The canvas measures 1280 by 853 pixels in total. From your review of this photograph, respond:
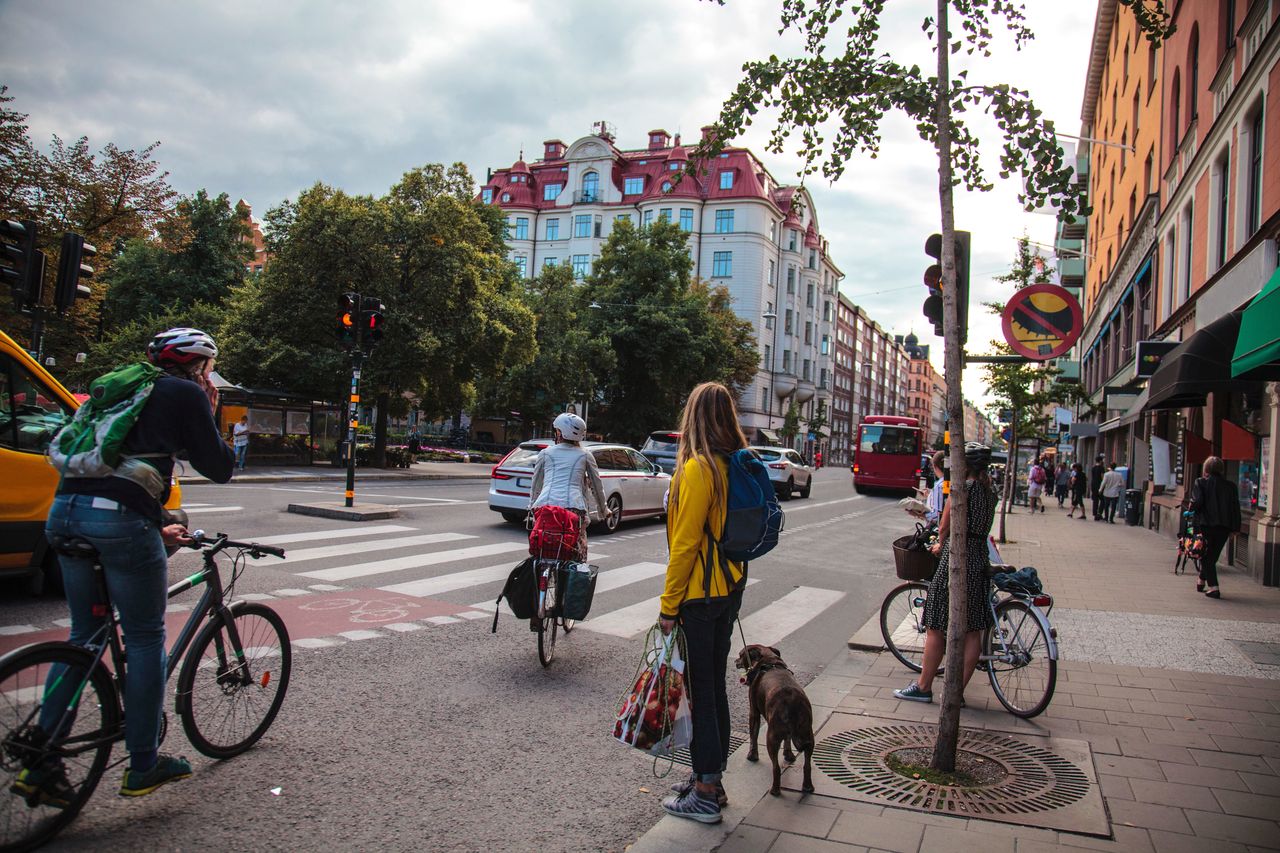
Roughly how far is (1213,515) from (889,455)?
22159mm

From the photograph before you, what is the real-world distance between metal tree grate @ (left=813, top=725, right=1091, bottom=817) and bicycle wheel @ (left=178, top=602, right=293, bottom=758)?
2757mm

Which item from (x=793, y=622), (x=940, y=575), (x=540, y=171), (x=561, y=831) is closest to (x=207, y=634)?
(x=561, y=831)

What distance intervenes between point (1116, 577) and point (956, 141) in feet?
30.8

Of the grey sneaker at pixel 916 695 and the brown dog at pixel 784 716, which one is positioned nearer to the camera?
the brown dog at pixel 784 716

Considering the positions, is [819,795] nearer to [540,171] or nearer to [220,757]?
[220,757]

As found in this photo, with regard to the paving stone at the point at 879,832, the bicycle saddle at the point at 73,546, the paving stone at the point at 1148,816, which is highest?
the bicycle saddle at the point at 73,546

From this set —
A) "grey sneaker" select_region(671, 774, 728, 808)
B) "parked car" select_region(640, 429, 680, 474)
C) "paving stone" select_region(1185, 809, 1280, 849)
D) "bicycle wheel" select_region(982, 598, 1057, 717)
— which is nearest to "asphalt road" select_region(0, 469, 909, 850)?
"grey sneaker" select_region(671, 774, 728, 808)

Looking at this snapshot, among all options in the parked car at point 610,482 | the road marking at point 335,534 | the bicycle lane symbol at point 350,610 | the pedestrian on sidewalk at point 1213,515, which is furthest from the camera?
the parked car at point 610,482

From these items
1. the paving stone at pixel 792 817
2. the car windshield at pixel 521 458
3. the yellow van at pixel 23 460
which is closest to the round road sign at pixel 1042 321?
the paving stone at pixel 792 817

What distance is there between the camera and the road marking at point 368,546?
984 centimetres

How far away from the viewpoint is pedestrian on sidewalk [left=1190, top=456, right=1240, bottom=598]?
10188mm

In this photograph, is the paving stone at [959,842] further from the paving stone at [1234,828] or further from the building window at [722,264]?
the building window at [722,264]

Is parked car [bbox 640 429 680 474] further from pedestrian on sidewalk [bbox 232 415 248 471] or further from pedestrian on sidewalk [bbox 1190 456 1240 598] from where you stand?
pedestrian on sidewalk [bbox 1190 456 1240 598]

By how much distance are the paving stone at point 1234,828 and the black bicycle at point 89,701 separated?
160 inches
